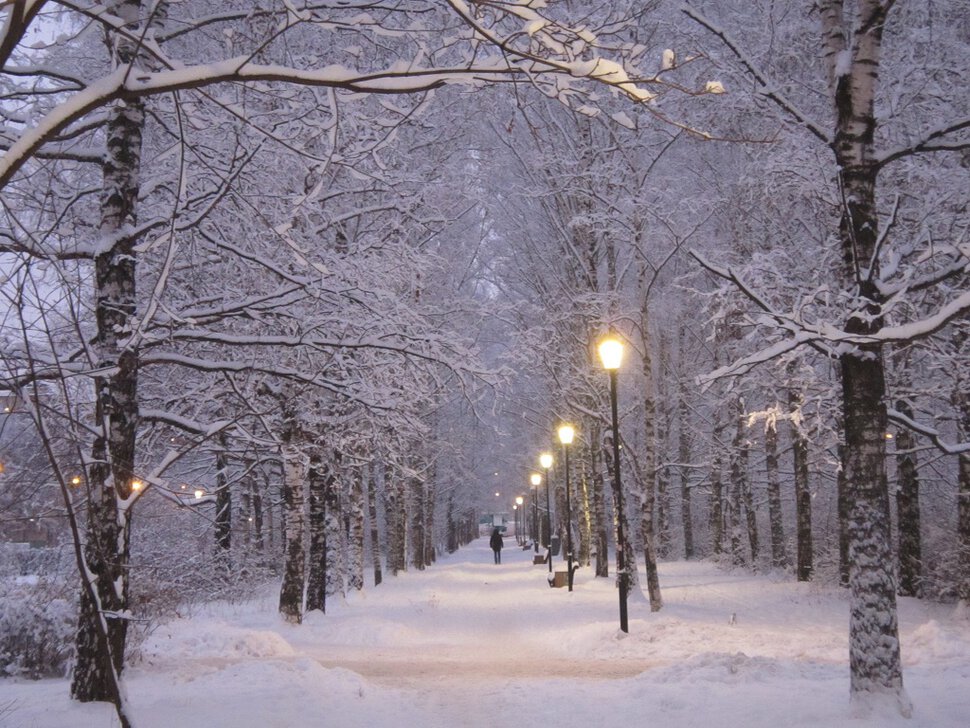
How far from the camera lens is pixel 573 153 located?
1831cm

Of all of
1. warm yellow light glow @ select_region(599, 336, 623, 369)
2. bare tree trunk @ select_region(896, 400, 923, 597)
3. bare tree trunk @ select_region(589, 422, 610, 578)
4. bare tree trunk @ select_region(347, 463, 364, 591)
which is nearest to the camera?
warm yellow light glow @ select_region(599, 336, 623, 369)

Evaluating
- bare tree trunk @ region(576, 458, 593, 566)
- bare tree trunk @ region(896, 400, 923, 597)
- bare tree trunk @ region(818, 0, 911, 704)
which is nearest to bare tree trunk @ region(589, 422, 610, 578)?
bare tree trunk @ region(576, 458, 593, 566)

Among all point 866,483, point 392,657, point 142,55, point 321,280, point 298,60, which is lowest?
point 392,657

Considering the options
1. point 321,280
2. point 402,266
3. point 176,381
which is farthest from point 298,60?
point 176,381

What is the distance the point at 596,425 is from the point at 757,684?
1758 centimetres

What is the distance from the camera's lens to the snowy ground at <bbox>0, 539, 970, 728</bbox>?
7172 millimetres

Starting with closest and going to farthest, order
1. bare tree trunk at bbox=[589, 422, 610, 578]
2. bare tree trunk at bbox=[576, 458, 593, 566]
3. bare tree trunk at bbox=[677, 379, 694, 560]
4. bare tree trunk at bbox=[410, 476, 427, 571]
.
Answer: bare tree trunk at bbox=[589, 422, 610, 578] → bare tree trunk at bbox=[576, 458, 593, 566] → bare tree trunk at bbox=[677, 379, 694, 560] → bare tree trunk at bbox=[410, 476, 427, 571]

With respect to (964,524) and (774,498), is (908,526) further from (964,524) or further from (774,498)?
(774,498)

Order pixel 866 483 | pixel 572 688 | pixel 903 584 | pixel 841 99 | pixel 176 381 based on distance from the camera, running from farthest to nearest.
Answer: pixel 903 584
pixel 176 381
pixel 572 688
pixel 841 99
pixel 866 483

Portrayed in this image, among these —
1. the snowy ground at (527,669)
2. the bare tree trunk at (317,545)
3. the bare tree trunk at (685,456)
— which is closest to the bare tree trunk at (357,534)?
the snowy ground at (527,669)

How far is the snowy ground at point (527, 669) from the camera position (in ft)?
23.5

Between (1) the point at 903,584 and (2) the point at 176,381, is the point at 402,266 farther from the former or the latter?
(1) the point at 903,584

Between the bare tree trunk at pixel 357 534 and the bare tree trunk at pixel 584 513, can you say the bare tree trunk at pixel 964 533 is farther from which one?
the bare tree trunk at pixel 584 513

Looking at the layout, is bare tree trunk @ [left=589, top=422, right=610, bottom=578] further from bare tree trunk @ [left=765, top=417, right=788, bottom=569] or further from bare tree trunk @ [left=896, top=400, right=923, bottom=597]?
bare tree trunk @ [left=896, top=400, right=923, bottom=597]
